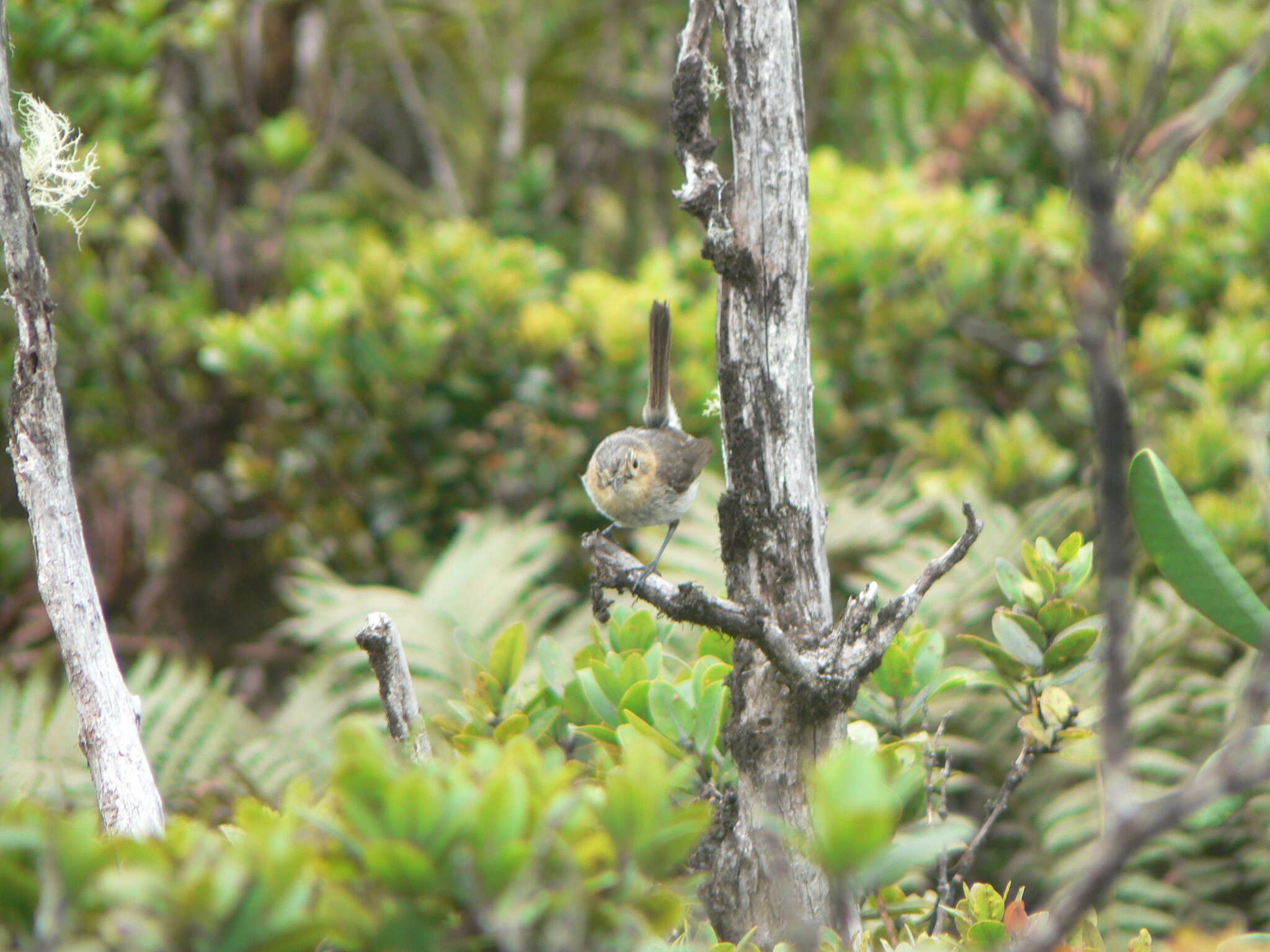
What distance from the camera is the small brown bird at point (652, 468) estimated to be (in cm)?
237

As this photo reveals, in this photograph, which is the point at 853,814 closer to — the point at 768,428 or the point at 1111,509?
the point at 1111,509

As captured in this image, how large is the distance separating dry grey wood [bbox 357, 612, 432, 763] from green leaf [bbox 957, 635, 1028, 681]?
77cm

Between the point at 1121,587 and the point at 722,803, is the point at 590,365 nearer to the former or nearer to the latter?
the point at 722,803

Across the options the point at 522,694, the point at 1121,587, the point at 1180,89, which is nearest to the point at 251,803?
the point at 522,694

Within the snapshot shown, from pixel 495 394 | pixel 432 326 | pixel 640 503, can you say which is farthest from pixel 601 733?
pixel 495 394

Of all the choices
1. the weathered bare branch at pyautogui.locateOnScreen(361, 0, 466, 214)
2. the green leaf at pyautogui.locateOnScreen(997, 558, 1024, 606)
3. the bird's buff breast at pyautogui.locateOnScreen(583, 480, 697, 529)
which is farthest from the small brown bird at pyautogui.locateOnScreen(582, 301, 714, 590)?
the weathered bare branch at pyautogui.locateOnScreen(361, 0, 466, 214)

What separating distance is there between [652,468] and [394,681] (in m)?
1.04

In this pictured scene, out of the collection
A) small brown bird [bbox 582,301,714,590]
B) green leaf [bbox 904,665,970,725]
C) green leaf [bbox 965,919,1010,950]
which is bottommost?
green leaf [bbox 965,919,1010,950]

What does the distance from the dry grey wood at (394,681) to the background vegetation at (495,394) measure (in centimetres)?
90

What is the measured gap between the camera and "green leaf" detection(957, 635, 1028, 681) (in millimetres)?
1594

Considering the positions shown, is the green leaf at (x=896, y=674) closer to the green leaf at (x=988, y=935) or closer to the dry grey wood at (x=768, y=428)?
the dry grey wood at (x=768, y=428)

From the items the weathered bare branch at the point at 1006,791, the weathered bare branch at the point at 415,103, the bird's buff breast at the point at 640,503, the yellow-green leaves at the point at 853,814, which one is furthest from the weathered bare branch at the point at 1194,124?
the weathered bare branch at the point at 415,103

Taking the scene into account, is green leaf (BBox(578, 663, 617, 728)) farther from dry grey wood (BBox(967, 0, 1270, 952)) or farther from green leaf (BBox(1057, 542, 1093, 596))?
dry grey wood (BBox(967, 0, 1270, 952))

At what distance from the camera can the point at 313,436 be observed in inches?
153
